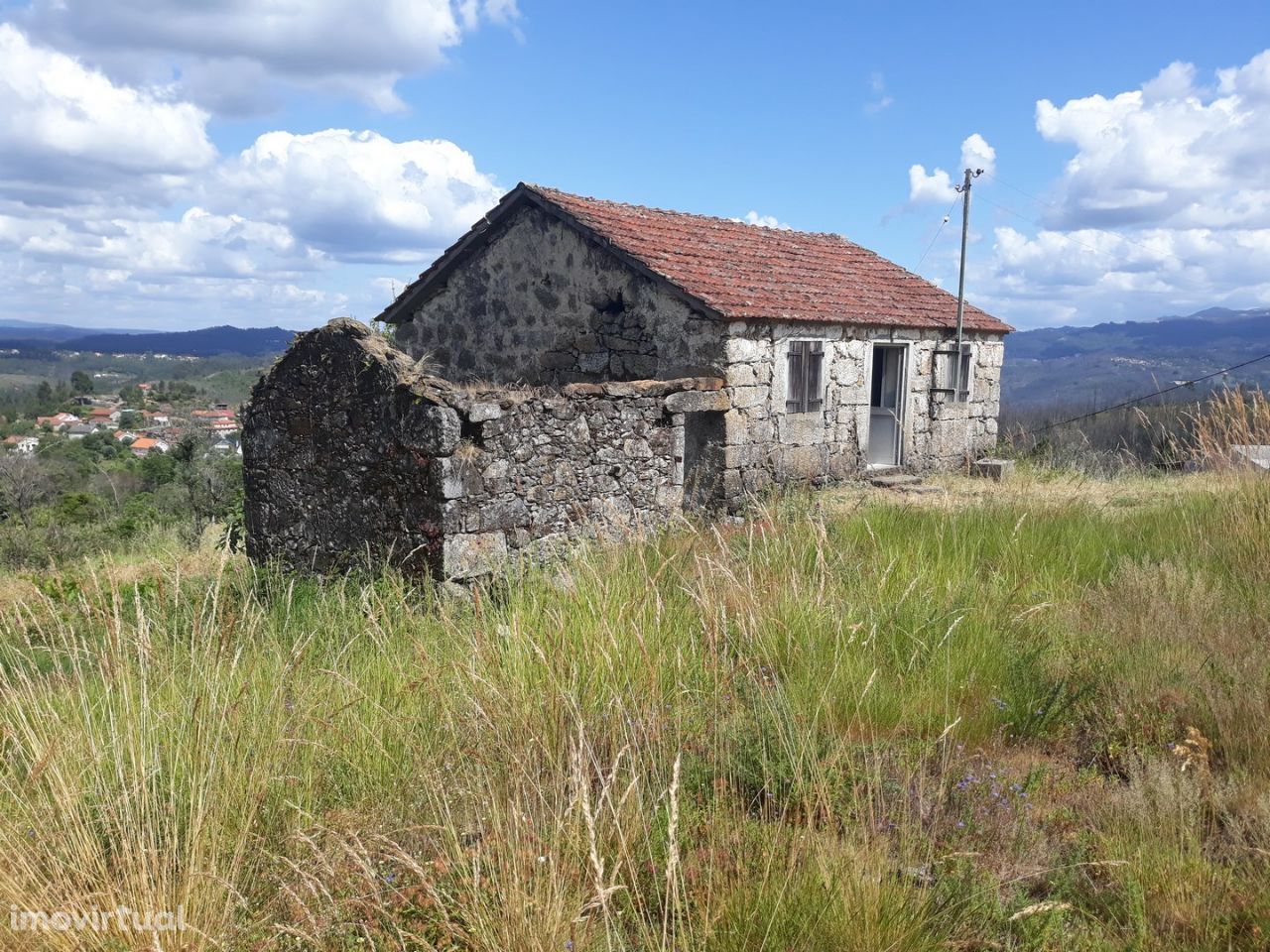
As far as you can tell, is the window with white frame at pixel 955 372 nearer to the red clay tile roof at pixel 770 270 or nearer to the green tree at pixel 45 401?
the red clay tile roof at pixel 770 270

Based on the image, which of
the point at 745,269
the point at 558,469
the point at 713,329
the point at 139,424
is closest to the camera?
the point at 558,469

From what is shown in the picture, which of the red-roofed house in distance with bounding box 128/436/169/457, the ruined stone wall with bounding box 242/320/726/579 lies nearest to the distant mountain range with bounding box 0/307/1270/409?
the red-roofed house in distance with bounding box 128/436/169/457

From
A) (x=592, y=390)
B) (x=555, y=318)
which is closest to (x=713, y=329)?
(x=555, y=318)

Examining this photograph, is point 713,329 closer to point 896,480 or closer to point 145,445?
point 896,480

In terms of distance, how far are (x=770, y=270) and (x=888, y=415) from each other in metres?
3.27

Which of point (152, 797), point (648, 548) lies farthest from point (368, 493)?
point (152, 797)

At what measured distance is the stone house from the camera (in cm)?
717

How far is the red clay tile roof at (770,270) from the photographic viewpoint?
11.7 meters

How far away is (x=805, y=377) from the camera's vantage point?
12.6 meters

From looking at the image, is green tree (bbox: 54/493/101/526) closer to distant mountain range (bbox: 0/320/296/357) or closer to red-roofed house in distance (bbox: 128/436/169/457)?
red-roofed house in distance (bbox: 128/436/169/457)

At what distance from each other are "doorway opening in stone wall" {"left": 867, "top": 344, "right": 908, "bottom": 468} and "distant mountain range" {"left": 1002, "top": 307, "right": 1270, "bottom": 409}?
64100 mm

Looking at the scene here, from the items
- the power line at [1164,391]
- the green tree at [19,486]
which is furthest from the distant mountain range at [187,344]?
the power line at [1164,391]

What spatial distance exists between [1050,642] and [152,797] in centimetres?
385

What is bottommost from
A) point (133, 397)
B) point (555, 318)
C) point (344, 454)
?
point (133, 397)
